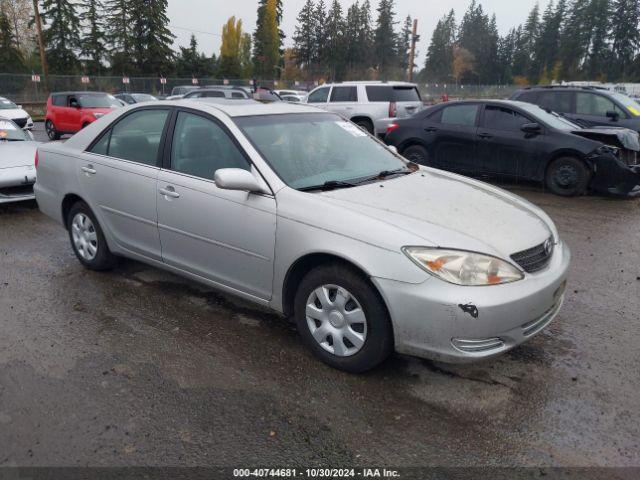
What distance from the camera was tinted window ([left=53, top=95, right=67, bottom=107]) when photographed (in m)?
17.5

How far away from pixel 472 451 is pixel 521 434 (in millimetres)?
318

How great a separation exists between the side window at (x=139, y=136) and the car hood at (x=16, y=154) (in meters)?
3.65

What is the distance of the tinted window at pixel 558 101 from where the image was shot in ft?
37.0

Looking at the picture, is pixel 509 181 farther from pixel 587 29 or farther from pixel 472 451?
pixel 587 29

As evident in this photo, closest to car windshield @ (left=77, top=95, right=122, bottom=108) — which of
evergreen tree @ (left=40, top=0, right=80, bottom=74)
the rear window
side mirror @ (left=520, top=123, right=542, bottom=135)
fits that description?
the rear window

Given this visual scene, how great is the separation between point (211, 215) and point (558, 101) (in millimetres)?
10088

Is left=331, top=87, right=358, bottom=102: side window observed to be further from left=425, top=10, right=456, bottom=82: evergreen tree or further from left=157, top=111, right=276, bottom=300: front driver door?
left=425, top=10, right=456, bottom=82: evergreen tree

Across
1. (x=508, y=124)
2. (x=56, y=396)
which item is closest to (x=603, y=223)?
(x=508, y=124)

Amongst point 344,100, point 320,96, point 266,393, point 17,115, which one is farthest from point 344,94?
point 266,393

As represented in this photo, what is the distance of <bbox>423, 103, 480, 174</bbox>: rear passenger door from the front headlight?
658 centimetres

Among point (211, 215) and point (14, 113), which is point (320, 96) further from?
point (211, 215)

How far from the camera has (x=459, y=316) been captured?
277cm

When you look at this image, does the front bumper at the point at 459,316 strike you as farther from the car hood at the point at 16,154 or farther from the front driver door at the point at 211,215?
the car hood at the point at 16,154

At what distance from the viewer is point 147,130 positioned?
4.30 metres
